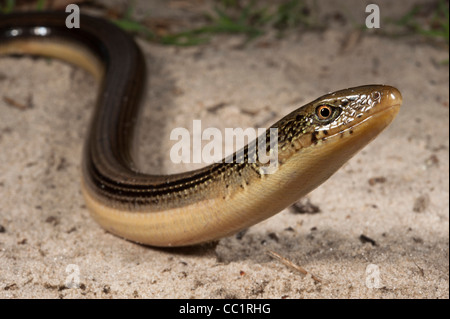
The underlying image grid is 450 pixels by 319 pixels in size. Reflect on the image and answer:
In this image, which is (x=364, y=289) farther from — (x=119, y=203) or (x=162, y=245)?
(x=119, y=203)

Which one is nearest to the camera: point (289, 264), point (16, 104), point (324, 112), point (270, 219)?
point (324, 112)

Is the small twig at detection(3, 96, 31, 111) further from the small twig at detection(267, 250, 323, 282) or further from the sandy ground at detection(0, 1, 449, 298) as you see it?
the small twig at detection(267, 250, 323, 282)

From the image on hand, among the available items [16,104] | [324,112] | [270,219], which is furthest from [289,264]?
[16,104]

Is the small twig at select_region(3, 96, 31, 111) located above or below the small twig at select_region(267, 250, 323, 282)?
above

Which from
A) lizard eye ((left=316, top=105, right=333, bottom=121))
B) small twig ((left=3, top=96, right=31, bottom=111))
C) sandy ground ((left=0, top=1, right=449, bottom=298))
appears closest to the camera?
lizard eye ((left=316, top=105, right=333, bottom=121))

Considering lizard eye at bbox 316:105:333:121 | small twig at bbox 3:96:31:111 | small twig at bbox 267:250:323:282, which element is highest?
small twig at bbox 3:96:31:111

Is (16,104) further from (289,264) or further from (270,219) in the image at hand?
(289,264)

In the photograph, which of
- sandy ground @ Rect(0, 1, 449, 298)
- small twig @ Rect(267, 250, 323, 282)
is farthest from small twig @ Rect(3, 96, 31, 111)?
small twig @ Rect(267, 250, 323, 282)
